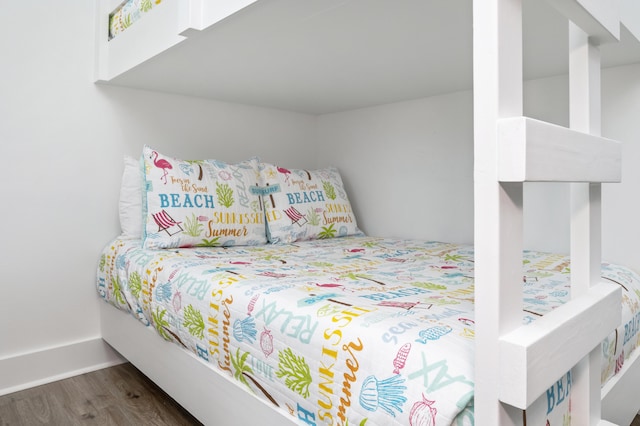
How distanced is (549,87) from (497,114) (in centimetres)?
144

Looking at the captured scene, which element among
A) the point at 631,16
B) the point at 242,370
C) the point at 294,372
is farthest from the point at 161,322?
the point at 631,16

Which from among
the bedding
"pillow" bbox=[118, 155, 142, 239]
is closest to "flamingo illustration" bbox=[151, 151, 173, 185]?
"pillow" bbox=[118, 155, 142, 239]

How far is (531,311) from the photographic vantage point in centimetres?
93

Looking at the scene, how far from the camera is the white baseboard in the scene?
175 centimetres

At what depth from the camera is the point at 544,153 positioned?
0.58 meters

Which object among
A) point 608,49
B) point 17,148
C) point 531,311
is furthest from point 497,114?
point 17,148

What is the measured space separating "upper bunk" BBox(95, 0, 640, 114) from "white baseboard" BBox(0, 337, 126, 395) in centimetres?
117

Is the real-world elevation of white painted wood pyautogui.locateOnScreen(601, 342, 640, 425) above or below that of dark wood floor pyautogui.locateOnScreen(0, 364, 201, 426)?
above

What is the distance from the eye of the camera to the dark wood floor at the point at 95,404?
1484mm

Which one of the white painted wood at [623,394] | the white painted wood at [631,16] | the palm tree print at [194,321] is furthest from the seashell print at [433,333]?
the white painted wood at [631,16]

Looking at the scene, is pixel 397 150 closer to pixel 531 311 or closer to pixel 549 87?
pixel 549 87

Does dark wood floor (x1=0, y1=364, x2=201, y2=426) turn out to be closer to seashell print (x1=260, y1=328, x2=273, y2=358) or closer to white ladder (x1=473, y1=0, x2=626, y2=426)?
seashell print (x1=260, y1=328, x2=273, y2=358)

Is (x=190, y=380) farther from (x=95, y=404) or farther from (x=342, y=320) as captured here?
(x=342, y=320)

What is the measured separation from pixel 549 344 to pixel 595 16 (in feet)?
1.77
